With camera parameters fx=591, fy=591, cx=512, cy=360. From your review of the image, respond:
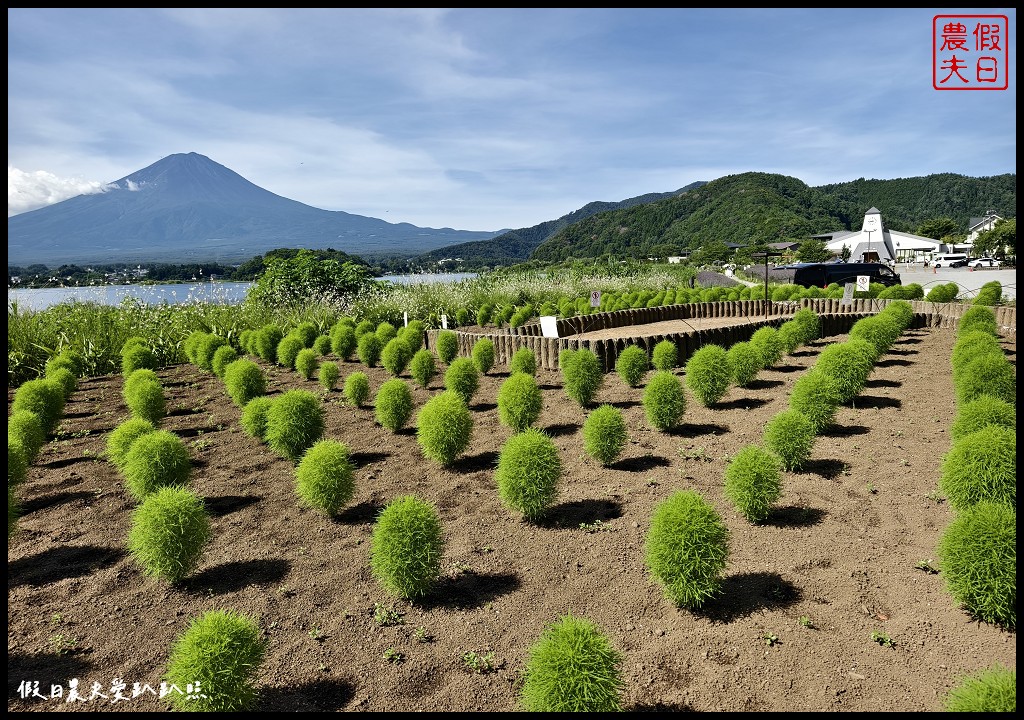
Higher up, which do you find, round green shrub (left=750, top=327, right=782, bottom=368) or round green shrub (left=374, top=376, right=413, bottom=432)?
round green shrub (left=750, top=327, right=782, bottom=368)

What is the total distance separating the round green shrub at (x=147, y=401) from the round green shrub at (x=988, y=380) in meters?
9.61

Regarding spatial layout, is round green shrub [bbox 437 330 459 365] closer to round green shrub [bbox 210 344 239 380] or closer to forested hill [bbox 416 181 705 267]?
round green shrub [bbox 210 344 239 380]

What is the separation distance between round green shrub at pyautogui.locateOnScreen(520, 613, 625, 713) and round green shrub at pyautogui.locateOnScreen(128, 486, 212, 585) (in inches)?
102

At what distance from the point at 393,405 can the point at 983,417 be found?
5.83 metres

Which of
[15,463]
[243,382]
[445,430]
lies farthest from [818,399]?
[15,463]

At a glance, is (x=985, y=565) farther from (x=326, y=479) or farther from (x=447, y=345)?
(x=447, y=345)

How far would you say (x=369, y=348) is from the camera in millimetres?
11523

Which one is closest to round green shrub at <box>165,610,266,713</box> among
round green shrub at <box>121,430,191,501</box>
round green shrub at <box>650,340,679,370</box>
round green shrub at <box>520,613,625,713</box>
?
round green shrub at <box>520,613,625,713</box>

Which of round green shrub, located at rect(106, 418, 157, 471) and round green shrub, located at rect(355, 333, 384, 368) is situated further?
round green shrub, located at rect(355, 333, 384, 368)

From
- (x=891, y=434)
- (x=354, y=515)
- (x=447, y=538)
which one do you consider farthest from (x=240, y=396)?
(x=891, y=434)

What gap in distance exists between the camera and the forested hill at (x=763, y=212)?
90250 millimetres

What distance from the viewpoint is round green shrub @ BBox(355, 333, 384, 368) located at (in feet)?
37.8

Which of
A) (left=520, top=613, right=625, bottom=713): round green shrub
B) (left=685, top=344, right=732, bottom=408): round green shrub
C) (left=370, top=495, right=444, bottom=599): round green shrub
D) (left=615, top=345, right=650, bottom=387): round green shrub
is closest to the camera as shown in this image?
(left=520, top=613, right=625, bottom=713): round green shrub

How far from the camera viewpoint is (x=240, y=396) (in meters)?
8.45
